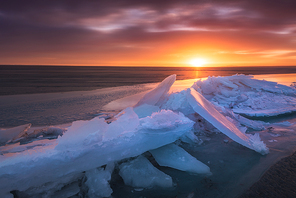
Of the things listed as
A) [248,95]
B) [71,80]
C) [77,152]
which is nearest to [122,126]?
[77,152]

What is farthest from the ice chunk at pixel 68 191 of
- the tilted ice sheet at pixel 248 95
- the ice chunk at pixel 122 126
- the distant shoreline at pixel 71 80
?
the distant shoreline at pixel 71 80

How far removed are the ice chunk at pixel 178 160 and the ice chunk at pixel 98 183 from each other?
2.27ft

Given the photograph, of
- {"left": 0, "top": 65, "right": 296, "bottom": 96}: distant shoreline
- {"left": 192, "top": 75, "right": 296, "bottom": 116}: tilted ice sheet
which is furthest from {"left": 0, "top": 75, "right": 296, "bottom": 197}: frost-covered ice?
{"left": 0, "top": 65, "right": 296, "bottom": 96}: distant shoreline

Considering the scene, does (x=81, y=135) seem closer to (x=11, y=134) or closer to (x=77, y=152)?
(x=77, y=152)

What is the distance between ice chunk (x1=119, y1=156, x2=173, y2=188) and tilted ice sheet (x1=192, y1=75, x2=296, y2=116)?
3195 mm

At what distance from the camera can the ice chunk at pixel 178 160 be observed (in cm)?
206

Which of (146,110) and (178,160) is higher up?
(146,110)

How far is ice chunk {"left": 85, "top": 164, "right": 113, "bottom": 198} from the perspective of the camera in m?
1.70

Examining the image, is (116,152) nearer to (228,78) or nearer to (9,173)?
(9,173)

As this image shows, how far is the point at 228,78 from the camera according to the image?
6.32 metres

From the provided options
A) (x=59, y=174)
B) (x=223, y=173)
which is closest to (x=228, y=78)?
(x=223, y=173)

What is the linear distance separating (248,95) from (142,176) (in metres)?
5.08

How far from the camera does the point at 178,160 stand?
2.14m

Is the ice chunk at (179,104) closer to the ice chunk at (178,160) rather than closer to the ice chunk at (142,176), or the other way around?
the ice chunk at (178,160)
